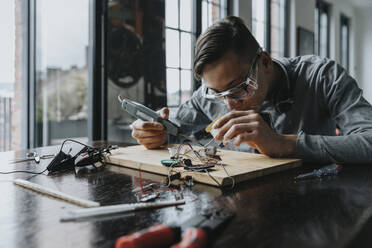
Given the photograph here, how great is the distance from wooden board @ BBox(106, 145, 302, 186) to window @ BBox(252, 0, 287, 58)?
12.4ft

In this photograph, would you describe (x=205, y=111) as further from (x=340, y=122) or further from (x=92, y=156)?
(x=92, y=156)

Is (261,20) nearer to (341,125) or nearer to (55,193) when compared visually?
(341,125)

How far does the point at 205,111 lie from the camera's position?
1.78 metres

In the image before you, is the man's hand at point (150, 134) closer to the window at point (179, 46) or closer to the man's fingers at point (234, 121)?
the man's fingers at point (234, 121)

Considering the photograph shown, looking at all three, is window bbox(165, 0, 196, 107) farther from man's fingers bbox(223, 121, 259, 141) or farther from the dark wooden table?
the dark wooden table

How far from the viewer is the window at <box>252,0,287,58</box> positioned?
4648 millimetres

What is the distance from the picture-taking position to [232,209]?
1.94ft

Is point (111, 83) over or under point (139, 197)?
over

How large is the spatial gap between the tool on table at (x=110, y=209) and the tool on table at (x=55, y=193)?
0.06m

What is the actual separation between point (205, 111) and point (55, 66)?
175cm

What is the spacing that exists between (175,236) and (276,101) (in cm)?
115

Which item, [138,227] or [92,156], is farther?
[92,156]

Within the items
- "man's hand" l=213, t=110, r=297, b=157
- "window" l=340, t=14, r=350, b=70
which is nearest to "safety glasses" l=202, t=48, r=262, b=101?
"man's hand" l=213, t=110, r=297, b=157

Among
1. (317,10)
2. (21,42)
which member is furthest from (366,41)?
(21,42)
